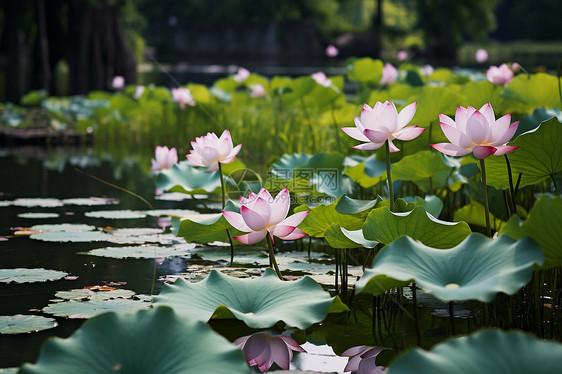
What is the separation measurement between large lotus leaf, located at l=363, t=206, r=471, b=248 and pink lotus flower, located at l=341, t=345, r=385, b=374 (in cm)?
24

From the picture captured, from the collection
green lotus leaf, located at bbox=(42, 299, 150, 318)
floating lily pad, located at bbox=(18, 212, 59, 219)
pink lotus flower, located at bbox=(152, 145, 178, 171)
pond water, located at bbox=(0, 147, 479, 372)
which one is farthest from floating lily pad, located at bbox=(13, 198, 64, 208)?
green lotus leaf, located at bbox=(42, 299, 150, 318)

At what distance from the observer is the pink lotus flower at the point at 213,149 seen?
192cm

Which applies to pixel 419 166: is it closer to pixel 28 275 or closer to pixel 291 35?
pixel 28 275

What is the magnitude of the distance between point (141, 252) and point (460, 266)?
1207 millimetres

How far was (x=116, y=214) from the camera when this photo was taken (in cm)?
280

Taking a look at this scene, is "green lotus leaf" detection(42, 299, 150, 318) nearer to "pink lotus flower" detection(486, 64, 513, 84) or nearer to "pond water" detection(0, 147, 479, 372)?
"pond water" detection(0, 147, 479, 372)

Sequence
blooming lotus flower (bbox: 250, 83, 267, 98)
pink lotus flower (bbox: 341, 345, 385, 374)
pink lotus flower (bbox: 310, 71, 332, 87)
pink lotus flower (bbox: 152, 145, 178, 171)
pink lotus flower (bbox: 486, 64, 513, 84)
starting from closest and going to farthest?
pink lotus flower (bbox: 341, 345, 385, 374) < pink lotus flower (bbox: 152, 145, 178, 171) < pink lotus flower (bbox: 486, 64, 513, 84) < pink lotus flower (bbox: 310, 71, 332, 87) < blooming lotus flower (bbox: 250, 83, 267, 98)

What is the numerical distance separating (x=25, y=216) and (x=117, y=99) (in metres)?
2.73

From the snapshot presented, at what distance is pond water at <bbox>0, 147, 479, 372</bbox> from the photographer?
1.47 meters

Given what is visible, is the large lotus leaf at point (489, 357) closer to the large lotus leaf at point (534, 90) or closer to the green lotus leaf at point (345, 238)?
the green lotus leaf at point (345, 238)

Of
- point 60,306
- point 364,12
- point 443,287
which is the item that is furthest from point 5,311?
point 364,12

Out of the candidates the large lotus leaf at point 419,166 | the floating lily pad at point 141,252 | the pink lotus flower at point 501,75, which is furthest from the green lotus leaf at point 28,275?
the pink lotus flower at point 501,75

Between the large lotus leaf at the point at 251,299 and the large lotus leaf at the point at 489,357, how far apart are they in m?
0.38

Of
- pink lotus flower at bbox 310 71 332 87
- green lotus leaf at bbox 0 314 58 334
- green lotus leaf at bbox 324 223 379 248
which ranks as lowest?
green lotus leaf at bbox 0 314 58 334
